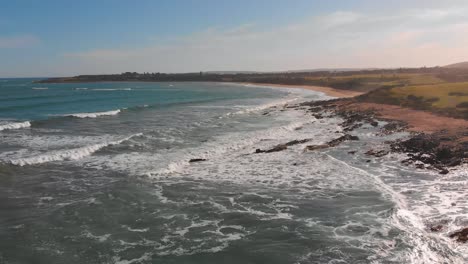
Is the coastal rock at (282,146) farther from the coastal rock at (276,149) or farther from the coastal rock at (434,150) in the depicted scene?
the coastal rock at (434,150)

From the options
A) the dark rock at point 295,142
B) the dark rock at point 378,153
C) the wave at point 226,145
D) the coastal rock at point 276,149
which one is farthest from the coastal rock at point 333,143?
the wave at point 226,145

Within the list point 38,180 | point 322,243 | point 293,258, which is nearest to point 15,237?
point 38,180

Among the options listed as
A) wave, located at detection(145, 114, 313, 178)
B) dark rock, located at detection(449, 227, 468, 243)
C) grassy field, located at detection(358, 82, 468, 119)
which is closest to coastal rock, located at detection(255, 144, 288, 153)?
wave, located at detection(145, 114, 313, 178)

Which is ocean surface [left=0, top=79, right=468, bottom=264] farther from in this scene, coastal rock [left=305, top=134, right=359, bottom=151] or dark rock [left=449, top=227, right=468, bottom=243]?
coastal rock [left=305, top=134, right=359, bottom=151]

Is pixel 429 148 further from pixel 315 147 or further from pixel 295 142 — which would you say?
pixel 295 142

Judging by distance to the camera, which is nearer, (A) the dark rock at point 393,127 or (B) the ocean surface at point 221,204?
(B) the ocean surface at point 221,204

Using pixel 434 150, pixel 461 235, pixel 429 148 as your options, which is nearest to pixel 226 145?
pixel 429 148

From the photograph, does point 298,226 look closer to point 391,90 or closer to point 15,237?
point 15,237
